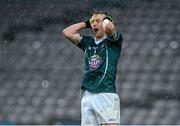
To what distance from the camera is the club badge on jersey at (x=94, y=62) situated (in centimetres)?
327

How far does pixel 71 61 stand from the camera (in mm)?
6176

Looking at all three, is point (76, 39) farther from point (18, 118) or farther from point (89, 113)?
point (18, 118)

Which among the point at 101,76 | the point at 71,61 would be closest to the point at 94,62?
the point at 101,76

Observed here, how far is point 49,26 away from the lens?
6.44 m

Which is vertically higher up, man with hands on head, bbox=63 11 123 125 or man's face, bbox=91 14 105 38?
man's face, bbox=91 14 105 38

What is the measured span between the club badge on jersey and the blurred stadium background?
240 cm

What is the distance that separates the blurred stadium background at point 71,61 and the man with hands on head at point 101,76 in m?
2.38

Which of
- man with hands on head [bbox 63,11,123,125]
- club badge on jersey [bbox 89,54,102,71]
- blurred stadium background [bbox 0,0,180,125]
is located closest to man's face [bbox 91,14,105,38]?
man with hands on head [bbox 63,11,123,125]

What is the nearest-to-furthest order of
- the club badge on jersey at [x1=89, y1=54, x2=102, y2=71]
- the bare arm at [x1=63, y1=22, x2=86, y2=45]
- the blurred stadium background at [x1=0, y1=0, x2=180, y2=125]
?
the club badge on jersey at [x1=89, y1=54, x2=102, y2=71], the bare arm at [x1=63, y1=22, x2=86, y2=45], the blurred stadium background at [x1=0, y1=0, x2=180, y2=125]

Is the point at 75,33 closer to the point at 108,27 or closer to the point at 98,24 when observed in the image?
the point at 98,24

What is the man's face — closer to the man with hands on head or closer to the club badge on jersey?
the man with hands on head

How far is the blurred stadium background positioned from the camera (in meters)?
5.73

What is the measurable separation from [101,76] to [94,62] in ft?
0.32

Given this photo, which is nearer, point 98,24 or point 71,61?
point 98,24
